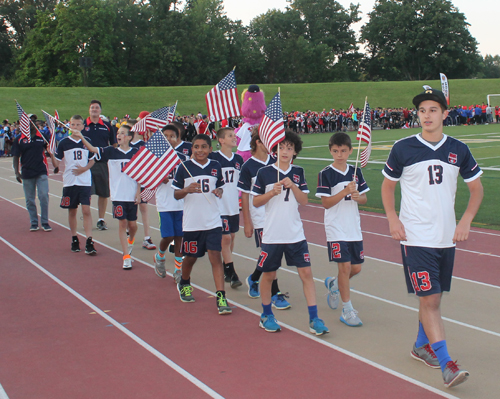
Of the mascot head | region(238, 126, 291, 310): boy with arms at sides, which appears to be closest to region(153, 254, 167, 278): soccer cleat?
region(238, 126, 291, 310): boy with arms at sides

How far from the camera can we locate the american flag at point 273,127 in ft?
18.4

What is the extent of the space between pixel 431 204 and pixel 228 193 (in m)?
3.38

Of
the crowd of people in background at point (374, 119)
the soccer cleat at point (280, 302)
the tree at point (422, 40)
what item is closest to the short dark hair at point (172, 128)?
the soccer cleat at point (280, 302)

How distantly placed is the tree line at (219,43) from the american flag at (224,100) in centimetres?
6243

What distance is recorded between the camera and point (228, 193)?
7328 mm

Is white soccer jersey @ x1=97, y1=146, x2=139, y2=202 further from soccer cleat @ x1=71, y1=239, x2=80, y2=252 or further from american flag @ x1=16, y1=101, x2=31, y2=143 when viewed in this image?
american flag @ x1=16, y1=101, x2=31, y2=143

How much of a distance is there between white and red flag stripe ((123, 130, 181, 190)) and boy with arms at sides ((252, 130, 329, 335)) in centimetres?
170

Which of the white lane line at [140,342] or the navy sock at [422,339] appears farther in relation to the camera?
the navy sock at [422,339]

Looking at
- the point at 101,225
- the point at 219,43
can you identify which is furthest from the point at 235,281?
the point at 219,43

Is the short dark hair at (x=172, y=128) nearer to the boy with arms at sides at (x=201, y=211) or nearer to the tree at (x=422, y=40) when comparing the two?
the boy with arms at sides at (x=201, y=211)

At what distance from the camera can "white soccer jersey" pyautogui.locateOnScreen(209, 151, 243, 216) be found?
726 centimetres

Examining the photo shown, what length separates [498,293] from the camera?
6609mm

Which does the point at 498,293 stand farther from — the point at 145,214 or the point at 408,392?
the point at 145,214

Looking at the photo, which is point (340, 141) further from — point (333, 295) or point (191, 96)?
point (191, 96)
